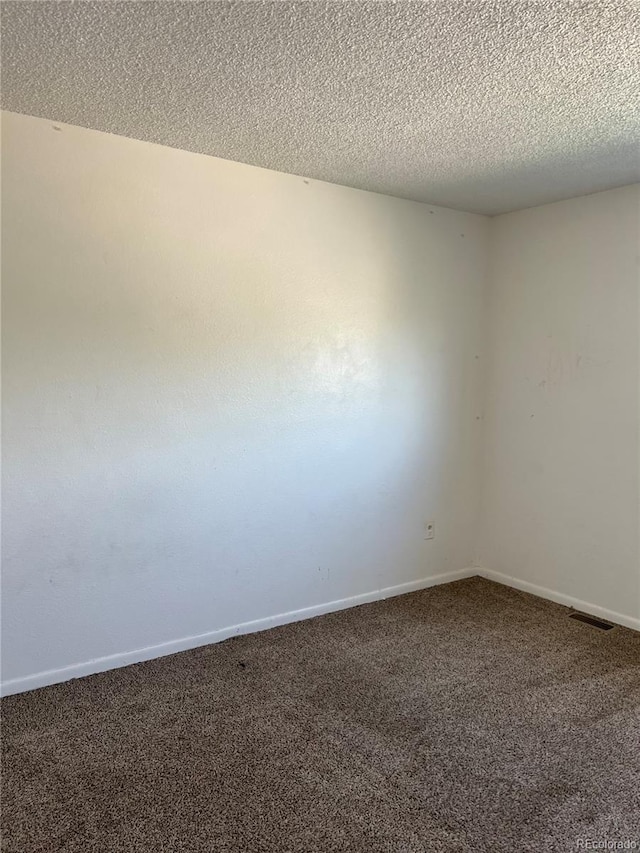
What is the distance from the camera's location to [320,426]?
3658 mm

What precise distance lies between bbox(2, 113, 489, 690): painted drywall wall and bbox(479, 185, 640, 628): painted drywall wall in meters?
0.26

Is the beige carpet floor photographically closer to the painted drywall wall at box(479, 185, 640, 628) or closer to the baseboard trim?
the baseboard trim

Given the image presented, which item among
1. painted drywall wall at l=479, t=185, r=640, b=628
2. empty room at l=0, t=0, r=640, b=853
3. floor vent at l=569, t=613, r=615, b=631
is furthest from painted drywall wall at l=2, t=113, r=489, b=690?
floor vent at l=569, t=613, r=615, b=631

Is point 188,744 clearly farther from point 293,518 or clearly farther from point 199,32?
point 199,32

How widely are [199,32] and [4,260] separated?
4.16 feet

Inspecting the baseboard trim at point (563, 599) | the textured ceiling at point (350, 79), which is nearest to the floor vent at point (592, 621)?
the baseboard trim at point (563, 599)

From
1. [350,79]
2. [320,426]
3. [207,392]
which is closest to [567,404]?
[320,426]

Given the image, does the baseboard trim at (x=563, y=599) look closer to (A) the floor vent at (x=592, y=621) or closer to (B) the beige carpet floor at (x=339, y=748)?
(A) the floor vent at (x=592, y=621)

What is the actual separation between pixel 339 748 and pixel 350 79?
2359mm

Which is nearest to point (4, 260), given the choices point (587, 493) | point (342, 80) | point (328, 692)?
point (342, 80)

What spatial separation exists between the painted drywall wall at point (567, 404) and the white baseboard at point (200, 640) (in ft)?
2.07

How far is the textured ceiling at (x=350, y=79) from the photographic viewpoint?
5.98 feet

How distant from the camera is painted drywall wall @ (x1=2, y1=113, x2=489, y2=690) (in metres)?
2.77

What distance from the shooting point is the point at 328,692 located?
282cm
